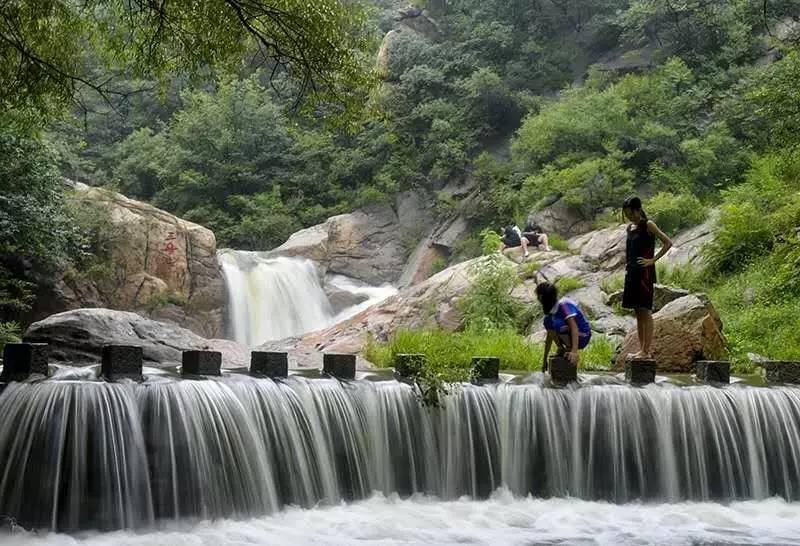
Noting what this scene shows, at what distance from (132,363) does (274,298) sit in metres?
16.8

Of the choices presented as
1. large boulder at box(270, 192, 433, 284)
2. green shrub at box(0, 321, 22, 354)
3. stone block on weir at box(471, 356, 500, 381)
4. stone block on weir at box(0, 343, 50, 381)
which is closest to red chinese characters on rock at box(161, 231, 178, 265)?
large boulder at box(270, 192, 433, 284)

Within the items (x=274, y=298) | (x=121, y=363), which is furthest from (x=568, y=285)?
(x=121, y=363)

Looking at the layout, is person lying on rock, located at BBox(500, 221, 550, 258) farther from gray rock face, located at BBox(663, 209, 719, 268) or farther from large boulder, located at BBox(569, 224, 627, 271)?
gray rock face, located at BBox(663, 209, 719, 268)

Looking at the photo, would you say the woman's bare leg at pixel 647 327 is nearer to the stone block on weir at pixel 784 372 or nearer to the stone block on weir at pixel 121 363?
the stone block on weir at pixel 784 372

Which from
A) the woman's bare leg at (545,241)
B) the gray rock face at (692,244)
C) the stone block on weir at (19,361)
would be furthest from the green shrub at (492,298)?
the stone block on weir at (19,361)

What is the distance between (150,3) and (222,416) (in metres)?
3.80

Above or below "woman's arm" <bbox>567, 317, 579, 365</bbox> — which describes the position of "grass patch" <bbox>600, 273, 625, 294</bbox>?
above

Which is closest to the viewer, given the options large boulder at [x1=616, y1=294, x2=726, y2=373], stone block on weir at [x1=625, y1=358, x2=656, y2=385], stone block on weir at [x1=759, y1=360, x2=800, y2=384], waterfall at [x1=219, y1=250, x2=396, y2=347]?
stone block on weir at [x1=625, y1=358, x2=656, y2=385]

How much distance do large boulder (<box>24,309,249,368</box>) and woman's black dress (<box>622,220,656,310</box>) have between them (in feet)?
20.2

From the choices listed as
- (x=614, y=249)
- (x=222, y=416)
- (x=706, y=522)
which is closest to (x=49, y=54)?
(x=222, y=416)

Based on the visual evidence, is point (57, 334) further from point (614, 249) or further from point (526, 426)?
point (614, 249)

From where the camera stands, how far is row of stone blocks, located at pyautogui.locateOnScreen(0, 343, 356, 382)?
7375mm

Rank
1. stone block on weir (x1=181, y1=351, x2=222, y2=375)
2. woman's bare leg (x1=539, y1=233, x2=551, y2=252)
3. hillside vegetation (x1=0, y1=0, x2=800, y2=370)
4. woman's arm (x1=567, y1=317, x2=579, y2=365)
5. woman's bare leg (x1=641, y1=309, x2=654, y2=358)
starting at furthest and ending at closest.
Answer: woman's bare leg (x1=539, y1=233, x2=551, y2=252) → woman's bare leg (x1=641, y1=309, x2=654, y2=358) → woman's arm (x1=567, y1=317, x2=579, y2=365) → hillside vegetation (x1=0, y1=0, x2=800, y2=370) → stone block on weir (x1=181, y1=351, x2=222, y2=375)

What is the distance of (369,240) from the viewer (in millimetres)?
28875
